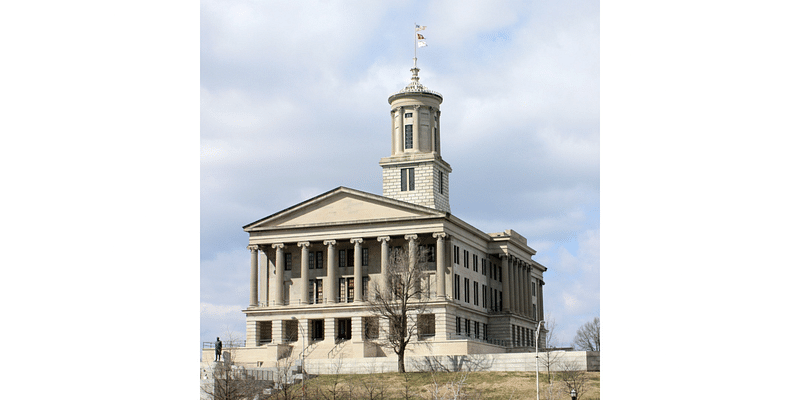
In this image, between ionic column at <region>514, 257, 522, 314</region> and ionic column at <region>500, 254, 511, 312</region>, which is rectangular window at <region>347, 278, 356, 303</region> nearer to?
ionic column at <region>500, 254, 511, 312</region>

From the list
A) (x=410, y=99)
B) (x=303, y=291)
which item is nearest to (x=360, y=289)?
(x=303, y=291)

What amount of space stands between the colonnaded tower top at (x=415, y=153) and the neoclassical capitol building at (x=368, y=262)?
0.31 ft

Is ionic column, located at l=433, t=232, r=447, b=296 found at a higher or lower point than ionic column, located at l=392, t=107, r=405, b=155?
lower

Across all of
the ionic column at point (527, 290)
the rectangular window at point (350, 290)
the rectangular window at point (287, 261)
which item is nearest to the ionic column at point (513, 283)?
the ionic column at point (527, 290)

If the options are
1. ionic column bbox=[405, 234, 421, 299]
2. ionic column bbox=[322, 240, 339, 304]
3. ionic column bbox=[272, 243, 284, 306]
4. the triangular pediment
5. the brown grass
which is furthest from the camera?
ionic column bbox=[272, 243, 284, 306]

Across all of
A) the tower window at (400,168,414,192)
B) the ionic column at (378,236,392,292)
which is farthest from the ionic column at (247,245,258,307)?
the tower window at (400,168,414,192)

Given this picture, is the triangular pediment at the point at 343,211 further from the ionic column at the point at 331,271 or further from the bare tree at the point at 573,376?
the bare tree at the point at 573,376

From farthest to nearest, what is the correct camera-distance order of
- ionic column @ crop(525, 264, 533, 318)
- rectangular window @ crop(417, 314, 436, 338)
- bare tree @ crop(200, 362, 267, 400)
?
ionic column @ crop(525, 264, 533, 318)
rectangular window @ crop(417, 314, 436, 338)
bare tree @ crop(200, 362, 267, 400)

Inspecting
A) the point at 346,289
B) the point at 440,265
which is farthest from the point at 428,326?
the point at 346,289

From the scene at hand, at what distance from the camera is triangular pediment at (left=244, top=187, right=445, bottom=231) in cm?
7569

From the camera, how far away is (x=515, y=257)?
92250mm
